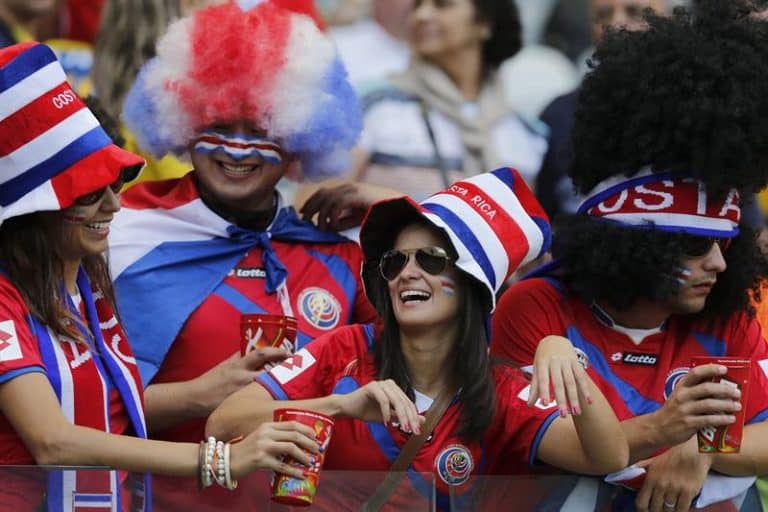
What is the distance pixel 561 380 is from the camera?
466 centimetres

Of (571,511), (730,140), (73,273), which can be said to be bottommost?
(571,511)

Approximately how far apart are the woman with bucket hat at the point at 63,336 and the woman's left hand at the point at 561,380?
714mm

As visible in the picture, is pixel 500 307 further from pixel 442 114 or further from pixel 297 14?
pixel 442 114

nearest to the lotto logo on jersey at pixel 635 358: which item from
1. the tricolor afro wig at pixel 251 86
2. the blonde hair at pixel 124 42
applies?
the tricolor afro wig at pixel 251 86

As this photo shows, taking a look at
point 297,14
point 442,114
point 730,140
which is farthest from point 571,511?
point 442,114

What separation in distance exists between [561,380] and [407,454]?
1.63 feet

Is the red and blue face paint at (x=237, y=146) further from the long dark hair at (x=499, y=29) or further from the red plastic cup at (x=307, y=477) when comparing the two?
the long dark hair at (x=499, y=29)

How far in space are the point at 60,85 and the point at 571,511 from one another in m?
1.87

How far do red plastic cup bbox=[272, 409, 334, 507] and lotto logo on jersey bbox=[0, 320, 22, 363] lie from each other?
684 mm

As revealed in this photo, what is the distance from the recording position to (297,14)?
6168 mm

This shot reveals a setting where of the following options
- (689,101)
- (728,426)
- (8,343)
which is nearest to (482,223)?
(689,101)

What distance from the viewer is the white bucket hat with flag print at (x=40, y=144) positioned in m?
4.53

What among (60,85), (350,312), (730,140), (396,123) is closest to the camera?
(60,85)

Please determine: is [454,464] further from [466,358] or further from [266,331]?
[266,331]
